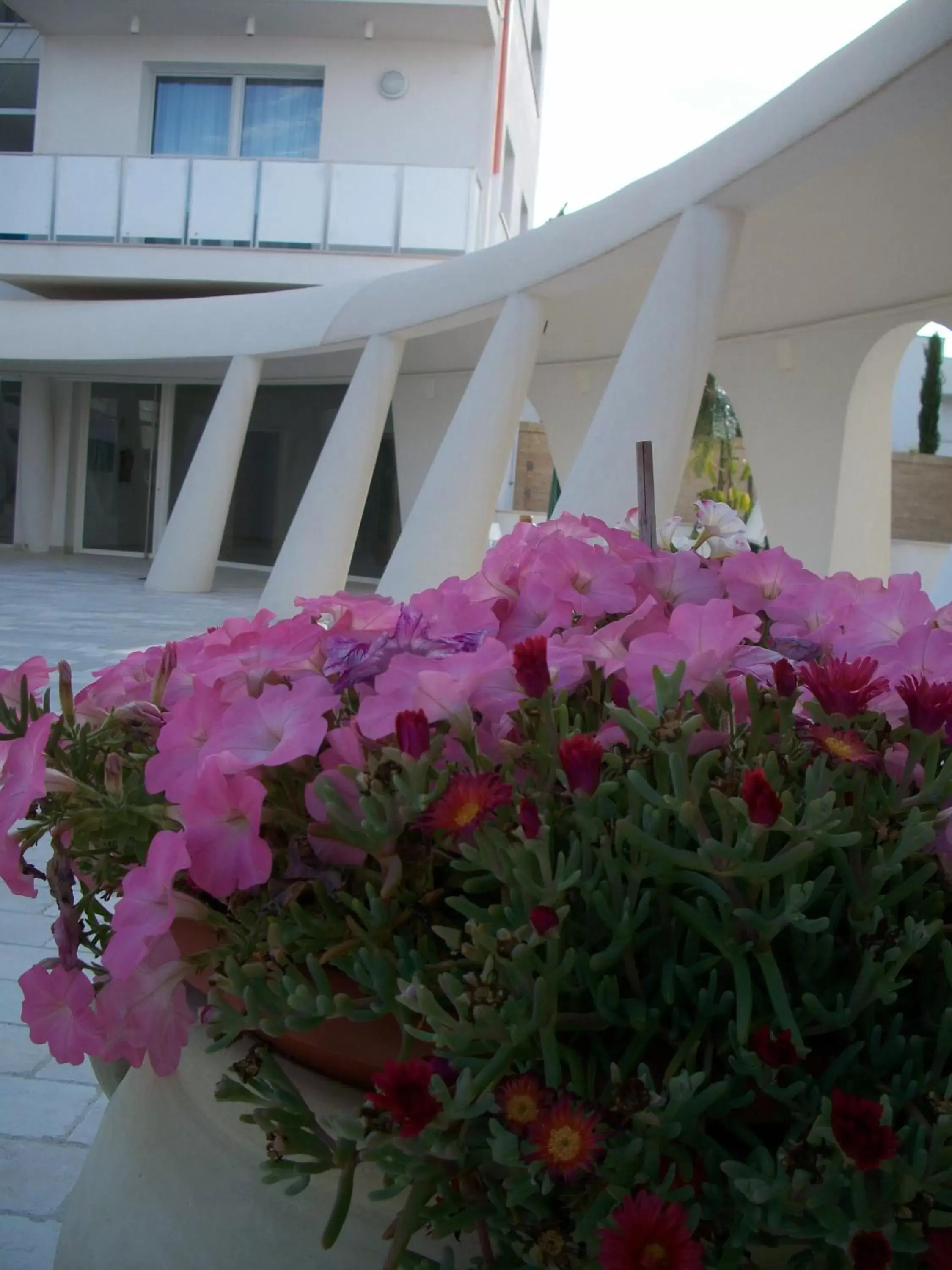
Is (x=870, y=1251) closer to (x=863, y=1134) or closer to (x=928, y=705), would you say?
(x=863, y=1134)

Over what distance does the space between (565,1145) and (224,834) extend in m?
0.32

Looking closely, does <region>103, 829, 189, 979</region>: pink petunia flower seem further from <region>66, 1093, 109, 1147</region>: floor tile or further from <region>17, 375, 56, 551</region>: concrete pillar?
<region>17, 375, 56, 551</region>: concrete pillar

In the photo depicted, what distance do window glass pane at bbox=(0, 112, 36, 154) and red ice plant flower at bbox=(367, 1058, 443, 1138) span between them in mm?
22969

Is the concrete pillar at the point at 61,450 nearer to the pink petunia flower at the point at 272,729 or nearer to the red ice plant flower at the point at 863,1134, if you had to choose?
the pink petunia flower at the point at 272,729

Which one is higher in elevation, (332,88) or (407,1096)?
(332,88)

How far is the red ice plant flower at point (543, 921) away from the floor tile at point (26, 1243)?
1.09m

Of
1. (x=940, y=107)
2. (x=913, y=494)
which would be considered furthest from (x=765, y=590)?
(x=913, y=494)

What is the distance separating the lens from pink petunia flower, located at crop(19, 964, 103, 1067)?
936 mm

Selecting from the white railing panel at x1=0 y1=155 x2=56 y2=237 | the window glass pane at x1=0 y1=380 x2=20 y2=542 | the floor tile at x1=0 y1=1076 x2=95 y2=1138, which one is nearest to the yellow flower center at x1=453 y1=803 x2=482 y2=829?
the floor tile at x1=0 y1=1076 x2=95 y2=1138

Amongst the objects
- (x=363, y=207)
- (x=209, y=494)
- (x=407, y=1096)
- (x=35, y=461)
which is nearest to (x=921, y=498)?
(x=363, y=207)

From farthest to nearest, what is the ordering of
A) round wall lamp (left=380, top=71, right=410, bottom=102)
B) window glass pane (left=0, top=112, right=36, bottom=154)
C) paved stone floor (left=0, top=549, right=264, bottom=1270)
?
window glass pane (left=0, top=112, right=36, bottom=154) → round wall lamp (left=380, top=71, right=410, bottom=102) → paved stone floor (left=0, top=549, right=264, bottom=1270)

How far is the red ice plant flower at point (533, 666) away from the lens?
799 millimetres

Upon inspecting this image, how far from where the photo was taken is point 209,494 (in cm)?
1620

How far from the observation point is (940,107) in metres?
6.07
